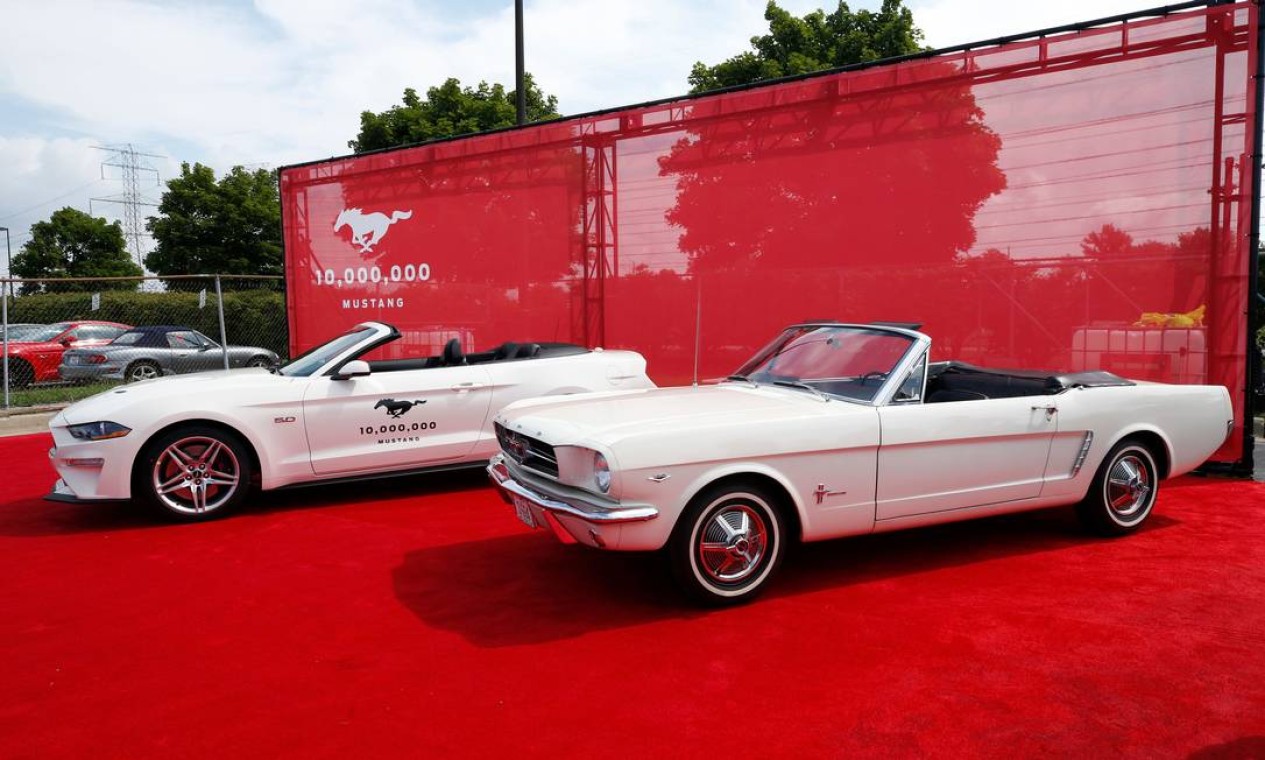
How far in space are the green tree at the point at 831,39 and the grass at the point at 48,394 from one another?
69.2 feet

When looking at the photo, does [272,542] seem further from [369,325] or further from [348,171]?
[348,171]

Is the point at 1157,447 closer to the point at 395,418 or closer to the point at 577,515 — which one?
the point at 577,515

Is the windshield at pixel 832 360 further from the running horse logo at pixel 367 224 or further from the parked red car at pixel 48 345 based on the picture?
the parked red car at pixel 48 345

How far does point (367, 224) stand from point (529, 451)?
30.6ft

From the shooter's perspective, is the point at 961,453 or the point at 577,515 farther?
the point at 961,453

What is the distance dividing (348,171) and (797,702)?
38.9 ft

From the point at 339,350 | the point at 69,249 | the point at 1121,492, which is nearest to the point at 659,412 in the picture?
the point at 1121,492

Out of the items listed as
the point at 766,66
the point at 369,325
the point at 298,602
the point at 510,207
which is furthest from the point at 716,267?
the point at 766,66

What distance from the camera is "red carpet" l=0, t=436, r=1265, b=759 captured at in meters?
2.96

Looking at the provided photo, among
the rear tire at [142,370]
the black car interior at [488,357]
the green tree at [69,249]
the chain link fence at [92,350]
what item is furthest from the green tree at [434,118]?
the green tree at [69,249]

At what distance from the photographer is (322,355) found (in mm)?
6730

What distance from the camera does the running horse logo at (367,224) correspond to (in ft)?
40.9

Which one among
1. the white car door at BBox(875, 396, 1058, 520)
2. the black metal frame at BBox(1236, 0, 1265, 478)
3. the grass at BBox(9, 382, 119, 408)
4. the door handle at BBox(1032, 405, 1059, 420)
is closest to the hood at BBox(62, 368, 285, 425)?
the white car door at BBox(875, 396, 1058, 520)

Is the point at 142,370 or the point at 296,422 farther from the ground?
the point at 296,422
